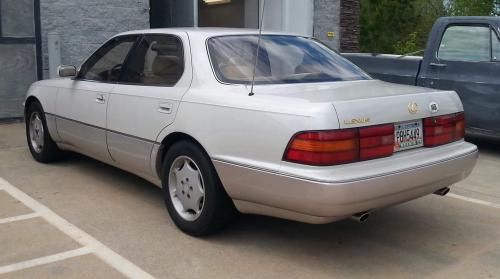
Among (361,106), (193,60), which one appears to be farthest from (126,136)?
(361,106)

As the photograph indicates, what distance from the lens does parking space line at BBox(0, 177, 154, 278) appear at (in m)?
3.77

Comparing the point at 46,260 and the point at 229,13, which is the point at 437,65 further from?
the point at 229,13

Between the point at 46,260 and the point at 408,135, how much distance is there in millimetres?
2546

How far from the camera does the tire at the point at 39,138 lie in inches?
249

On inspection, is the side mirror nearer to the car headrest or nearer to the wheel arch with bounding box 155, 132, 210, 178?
the car headrest

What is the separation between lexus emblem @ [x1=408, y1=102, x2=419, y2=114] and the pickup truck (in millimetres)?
3799

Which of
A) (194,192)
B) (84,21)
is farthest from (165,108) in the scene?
(84,21)

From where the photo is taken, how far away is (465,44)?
7.71 metres

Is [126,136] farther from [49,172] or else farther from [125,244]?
[49,172]

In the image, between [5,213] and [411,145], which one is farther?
[5,213]

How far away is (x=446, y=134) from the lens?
13.9 feet

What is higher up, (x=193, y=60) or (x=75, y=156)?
(x=193, y=60)

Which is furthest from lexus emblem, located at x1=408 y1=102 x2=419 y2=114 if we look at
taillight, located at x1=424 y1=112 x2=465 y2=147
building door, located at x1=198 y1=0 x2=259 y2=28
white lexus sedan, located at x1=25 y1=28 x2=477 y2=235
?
building door, located at x1=198 y1=0 x2=259 y2=28

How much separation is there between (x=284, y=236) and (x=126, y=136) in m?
1.56
